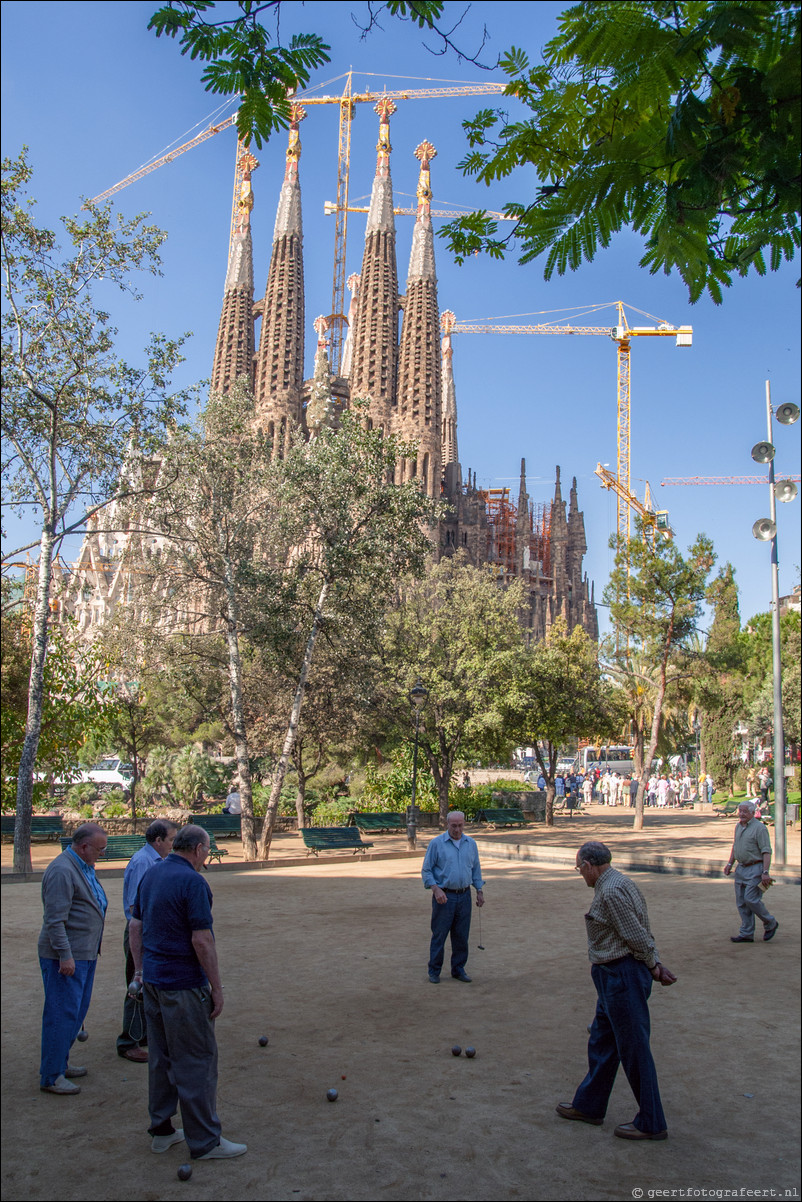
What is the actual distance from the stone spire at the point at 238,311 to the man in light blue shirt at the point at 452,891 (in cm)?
6460

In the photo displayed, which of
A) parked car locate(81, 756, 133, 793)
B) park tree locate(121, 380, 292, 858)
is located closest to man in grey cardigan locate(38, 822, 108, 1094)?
park tree locate(121, 380, 292, 858)

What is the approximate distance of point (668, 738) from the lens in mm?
36156

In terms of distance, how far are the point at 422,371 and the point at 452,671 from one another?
46682mm

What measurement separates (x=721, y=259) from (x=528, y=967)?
609 centimetres

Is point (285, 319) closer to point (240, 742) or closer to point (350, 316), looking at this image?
point (350, 316)

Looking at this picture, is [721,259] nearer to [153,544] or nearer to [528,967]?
[528,967]

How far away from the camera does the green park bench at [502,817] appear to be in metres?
19.8

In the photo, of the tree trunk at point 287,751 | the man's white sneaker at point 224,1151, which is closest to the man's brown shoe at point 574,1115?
the man's white sneaker at point 224,1151

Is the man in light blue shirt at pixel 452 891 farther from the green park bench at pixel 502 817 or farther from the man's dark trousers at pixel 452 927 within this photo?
the green park bench at pixel 502 817

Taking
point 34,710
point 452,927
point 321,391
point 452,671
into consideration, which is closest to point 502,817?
point 452,671

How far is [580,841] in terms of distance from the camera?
17203mm

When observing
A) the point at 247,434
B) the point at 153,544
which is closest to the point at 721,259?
the point at 247,434

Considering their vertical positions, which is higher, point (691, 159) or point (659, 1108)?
point (691, 159)

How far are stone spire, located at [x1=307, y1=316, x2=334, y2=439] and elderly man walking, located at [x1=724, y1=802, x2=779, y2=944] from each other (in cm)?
1207
